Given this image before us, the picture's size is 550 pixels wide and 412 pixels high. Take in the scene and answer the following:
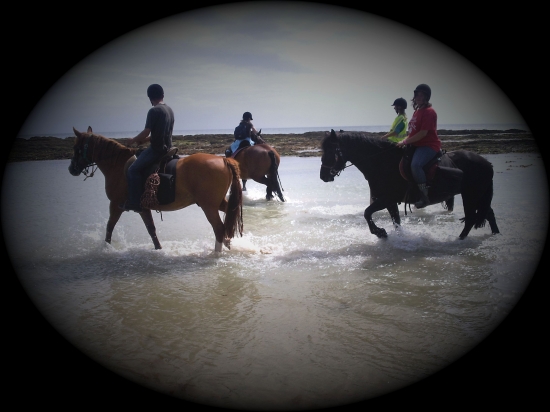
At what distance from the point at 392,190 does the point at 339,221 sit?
5.91 ft

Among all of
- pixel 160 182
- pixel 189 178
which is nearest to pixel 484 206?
pixel 189 178

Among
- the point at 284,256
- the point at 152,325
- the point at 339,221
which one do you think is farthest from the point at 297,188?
the point at 152,325

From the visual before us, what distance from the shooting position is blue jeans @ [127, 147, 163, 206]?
486cm

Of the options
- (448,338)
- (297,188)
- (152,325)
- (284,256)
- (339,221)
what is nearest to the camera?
(448,338)

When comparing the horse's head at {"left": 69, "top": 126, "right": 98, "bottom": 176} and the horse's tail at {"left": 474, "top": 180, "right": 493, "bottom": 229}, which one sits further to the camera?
the horse's tail at {"left": 474, "top": 180, "right": 493, "bottom": 229}

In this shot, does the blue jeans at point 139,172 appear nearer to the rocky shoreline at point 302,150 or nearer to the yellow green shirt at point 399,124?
the yellow green shirt at point 399,124

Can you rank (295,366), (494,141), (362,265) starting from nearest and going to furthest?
1. (295,366)
2. (362,265)
3. (494,141)

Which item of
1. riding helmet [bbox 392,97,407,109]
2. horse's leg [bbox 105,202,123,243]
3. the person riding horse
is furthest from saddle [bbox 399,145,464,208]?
the person riding horse

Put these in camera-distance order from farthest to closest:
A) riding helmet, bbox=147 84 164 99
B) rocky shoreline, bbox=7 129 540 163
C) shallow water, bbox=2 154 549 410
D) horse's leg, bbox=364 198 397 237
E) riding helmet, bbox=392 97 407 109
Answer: rocky shoreline, bbox=7 129 540 163
riding helmet, bbox=392 97 407 109
horse's leg, bbox=364 198 397 237
riding helmet, bbox=147 84 164 99
shallow water, bbox=2 154 549 410

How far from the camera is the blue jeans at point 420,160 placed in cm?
525

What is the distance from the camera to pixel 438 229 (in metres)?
6.33

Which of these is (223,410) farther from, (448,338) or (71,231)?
(71,231)

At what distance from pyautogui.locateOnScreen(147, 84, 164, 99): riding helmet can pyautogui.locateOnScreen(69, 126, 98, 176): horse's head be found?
1185mm

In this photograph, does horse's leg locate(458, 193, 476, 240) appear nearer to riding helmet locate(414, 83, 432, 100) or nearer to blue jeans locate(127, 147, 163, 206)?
riding helmet locate(414, 83, 432, 100)
